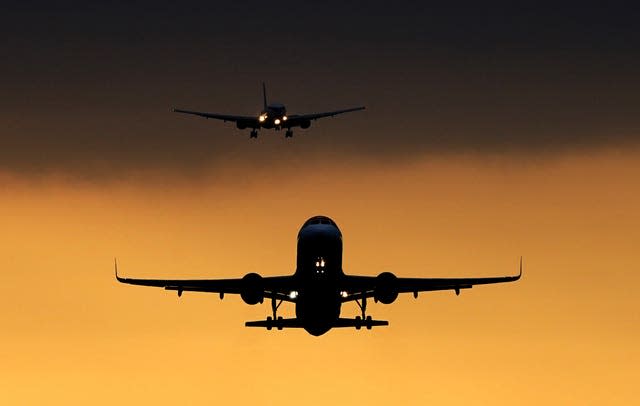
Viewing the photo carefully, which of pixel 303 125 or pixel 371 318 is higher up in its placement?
pixel 303 125

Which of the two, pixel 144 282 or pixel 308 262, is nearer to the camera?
pixel 308 262

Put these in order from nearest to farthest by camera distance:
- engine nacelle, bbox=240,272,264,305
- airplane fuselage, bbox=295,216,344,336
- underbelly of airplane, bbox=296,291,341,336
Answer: airplane fuselage, bbox=295,216,344,336
underbelly of airplane, bbox=296,291,341,336
engine nacelle, bbox=240,272,264,305

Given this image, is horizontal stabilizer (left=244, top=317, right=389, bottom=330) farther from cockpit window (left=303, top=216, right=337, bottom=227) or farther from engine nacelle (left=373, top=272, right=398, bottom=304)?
cockpit window (left=303, top=216, right=337, bottom=227)

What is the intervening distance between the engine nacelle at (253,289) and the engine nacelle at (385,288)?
955 centimetres

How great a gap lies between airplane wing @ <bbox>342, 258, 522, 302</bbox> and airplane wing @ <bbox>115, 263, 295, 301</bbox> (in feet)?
16.6

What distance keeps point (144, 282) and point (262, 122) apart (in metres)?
77.7

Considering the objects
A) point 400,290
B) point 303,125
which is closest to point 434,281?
point 400,290

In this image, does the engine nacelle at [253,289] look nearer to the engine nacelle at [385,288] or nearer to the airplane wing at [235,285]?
the airplane wing at [235,285]

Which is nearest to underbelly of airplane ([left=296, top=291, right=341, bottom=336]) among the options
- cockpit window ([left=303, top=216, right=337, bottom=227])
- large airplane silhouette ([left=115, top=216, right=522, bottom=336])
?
large airplane silhouette ([left=115, top=216, right=522, bottom=336])

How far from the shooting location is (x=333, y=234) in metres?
114

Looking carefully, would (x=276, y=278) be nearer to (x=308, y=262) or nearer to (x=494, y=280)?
(x=308, y=262)

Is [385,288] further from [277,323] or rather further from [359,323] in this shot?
[277,323]

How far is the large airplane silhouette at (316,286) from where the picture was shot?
11350 cm

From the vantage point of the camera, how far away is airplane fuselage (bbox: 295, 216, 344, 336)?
113250 millimetres
